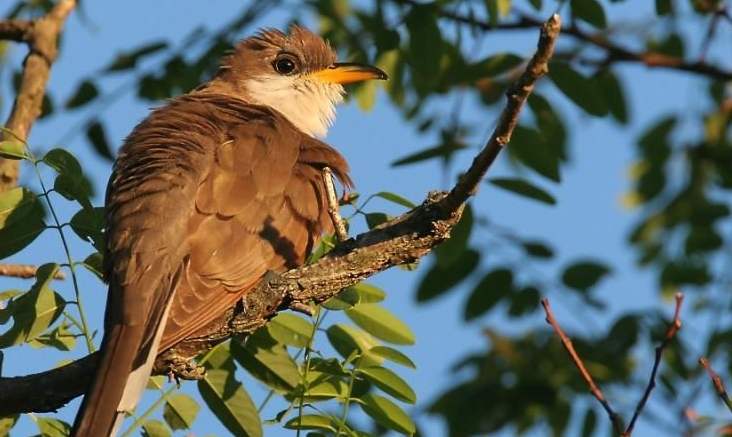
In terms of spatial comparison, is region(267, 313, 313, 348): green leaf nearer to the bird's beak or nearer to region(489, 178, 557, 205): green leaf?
region(489, 178, 557, 205): green leaf

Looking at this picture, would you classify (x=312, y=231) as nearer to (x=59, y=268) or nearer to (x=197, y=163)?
(x=197, y=163)

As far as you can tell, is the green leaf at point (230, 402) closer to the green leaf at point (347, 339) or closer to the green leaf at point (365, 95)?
the green leaf at point (347, 339)

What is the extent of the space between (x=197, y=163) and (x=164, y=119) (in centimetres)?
46

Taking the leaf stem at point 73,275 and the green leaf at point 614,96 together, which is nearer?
the leaf stem at point 73,275

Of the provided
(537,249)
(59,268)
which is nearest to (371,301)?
(59,268)

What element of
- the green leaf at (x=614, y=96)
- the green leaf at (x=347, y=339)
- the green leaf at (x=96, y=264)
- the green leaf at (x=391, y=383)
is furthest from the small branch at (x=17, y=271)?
the green leaf at (x=614, y=96)

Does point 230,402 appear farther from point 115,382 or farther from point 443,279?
point 443,279

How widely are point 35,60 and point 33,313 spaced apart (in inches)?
101

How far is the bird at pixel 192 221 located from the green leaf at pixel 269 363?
0.24 m

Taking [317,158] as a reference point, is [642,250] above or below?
above

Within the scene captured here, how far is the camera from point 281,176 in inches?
223

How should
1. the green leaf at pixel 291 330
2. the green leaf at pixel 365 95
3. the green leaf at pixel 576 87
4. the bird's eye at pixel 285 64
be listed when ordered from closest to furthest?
1. the green leaf at pixel 291 330
2. the green leaf at pixel 576 87
3. the bird's eye at pixel 285 64
4. the green leaf at pixel 365 95

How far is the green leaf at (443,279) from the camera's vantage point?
7.42 meters

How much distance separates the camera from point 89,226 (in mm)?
5117
